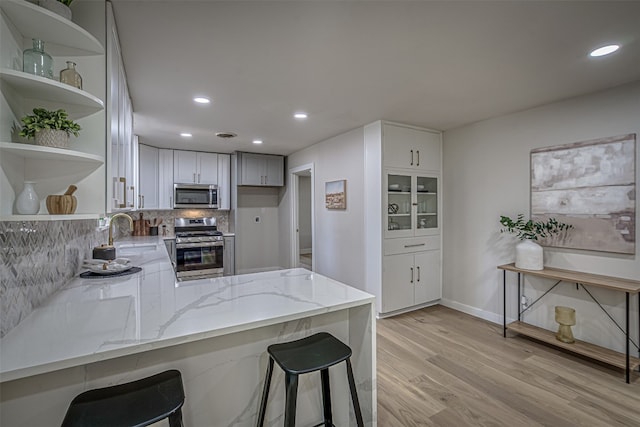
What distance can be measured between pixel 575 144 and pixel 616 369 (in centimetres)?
191

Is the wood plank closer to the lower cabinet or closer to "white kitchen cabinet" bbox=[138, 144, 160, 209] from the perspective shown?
the lower cabinet

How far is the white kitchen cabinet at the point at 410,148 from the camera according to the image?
3414 millimetres

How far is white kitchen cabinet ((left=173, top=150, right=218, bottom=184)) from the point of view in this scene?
4.96 meters

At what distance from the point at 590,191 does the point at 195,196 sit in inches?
205

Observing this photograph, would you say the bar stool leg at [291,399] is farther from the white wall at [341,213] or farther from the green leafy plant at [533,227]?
the green leafy plant at [533,227]

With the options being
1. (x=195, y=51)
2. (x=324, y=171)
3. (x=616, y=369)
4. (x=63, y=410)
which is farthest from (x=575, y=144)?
(x=63, y=410)

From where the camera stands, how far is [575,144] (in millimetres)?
2643

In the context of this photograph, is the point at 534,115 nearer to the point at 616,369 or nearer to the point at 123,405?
the point at 616,369

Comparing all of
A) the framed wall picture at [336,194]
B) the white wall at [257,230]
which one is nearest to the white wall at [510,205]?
the framed wall picture at [336,194]

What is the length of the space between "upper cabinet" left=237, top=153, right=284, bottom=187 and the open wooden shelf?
421 cm

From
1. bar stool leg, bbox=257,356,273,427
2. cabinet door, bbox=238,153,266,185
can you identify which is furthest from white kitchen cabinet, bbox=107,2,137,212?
cabinet door, bbox=238,153,266,185

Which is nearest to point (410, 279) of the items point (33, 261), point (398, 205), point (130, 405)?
point (398, 205)

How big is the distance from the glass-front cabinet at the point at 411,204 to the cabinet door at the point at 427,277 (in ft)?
1.02

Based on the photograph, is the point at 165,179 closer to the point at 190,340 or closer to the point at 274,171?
the point at 274,171
